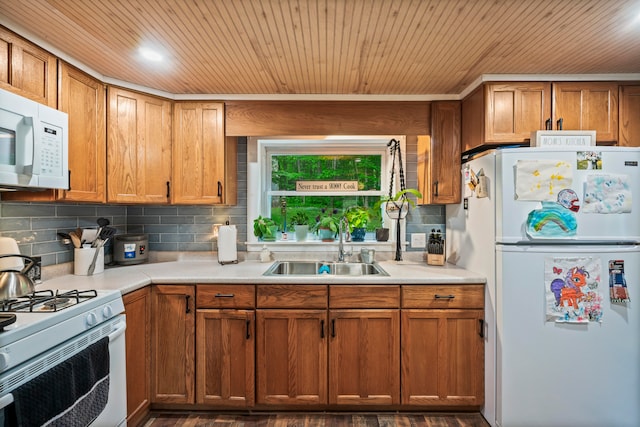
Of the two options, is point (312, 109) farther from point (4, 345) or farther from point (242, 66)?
point (4, 345)

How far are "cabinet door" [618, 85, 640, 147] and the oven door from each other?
3.25 m

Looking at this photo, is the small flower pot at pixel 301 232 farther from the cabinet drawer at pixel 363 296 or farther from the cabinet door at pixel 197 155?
the cabinet drawer at pixel 363 296

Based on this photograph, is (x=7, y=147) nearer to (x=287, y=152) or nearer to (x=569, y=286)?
(x=287, y=152)

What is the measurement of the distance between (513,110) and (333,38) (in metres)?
1.32

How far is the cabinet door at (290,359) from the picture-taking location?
2.15 meters

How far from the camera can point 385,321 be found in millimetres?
2158

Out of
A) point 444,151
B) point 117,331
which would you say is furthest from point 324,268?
point 117,331

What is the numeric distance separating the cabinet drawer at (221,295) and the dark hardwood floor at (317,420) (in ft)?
2.36

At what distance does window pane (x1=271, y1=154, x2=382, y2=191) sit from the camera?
3.02 m

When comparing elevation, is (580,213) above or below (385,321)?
above

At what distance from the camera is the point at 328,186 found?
3.00 metres

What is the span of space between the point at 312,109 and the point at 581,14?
1.64 meters

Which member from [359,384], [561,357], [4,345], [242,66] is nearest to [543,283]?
[561,357]

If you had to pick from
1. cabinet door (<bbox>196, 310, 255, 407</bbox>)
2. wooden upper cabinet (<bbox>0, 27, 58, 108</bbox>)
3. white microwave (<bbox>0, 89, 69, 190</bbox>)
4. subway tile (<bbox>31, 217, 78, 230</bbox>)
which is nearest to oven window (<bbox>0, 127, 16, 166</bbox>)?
white microwave (<bbox>0, 89, 69, 190</bbox>)
